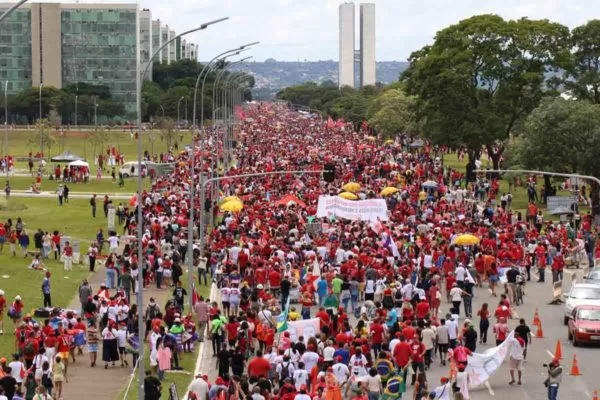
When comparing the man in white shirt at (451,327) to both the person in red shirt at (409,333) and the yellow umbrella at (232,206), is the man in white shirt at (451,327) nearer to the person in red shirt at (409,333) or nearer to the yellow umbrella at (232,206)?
the person in red shirt at (409,333)

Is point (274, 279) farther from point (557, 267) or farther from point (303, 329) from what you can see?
point (557, 267)

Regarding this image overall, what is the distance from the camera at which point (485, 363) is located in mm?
27000

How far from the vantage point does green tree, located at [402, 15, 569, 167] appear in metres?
80.6

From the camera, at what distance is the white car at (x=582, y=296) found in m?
33.3

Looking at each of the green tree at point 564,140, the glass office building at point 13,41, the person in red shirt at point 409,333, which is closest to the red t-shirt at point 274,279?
the person in red shirt at point 409,333

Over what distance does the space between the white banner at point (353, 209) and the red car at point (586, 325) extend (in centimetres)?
1749

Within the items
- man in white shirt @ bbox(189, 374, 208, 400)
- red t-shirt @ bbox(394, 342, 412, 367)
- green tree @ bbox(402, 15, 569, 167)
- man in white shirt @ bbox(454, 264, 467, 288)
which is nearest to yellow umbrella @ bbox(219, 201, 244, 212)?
man in white shirt @ bbox(454, 264, 467, 288)

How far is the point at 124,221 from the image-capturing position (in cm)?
5934

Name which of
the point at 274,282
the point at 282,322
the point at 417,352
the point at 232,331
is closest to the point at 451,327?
the point at 417,352

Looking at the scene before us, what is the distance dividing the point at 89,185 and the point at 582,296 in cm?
5413

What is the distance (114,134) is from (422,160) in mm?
68229

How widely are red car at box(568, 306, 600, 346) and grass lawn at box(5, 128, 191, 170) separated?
8000 centimetres

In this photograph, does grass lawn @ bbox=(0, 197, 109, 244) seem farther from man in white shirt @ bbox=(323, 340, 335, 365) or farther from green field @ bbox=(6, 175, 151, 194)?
man in white shirt @ bbox=(323, 340, 335, 365)

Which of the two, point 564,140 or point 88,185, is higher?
point 564,140
